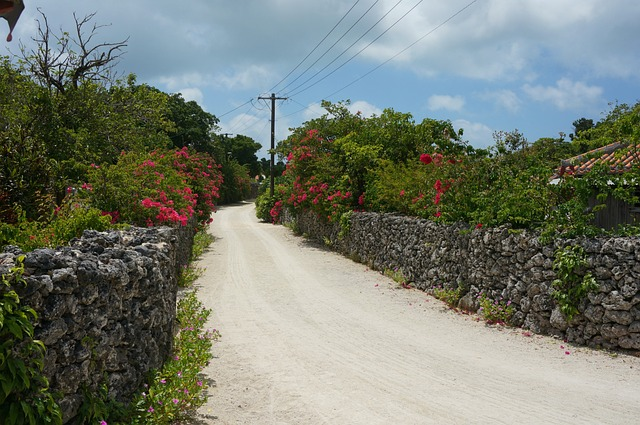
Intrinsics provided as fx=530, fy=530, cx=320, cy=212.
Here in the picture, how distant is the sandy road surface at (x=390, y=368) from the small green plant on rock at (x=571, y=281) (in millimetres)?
653

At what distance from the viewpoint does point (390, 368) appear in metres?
7.25

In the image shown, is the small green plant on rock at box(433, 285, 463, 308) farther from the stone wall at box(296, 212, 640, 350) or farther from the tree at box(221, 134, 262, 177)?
the tree at box(221, 134, 262, 177)

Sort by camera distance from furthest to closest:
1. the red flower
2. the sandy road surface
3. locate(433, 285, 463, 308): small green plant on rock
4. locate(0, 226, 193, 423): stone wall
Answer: the red flower
locate(433, 285, 463, 308): small green plant on rock
the sandy road surface
locate(0, 226, 193, 423): stone wall

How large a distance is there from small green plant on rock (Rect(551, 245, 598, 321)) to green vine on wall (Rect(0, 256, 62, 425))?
741 cm

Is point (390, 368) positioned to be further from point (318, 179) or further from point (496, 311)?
point (318, 179)

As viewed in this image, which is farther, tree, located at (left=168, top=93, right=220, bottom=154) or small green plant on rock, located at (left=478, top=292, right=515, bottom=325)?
tree, located at (left=168, top=93, right=220, bottom=154)

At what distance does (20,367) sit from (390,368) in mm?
4959

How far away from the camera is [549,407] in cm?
592

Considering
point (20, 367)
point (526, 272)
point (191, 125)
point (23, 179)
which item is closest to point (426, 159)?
point (526, 272)

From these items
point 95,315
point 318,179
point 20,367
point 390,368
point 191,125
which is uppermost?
point 191,125

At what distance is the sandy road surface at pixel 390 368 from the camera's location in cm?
574

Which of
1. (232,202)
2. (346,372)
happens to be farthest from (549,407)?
(232,202)

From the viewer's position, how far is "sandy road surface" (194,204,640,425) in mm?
5742

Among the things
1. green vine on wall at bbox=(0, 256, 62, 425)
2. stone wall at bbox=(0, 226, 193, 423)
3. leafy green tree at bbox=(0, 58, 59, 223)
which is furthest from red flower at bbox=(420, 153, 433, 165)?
green vine on wall at bbox=(0, 256, 62, 425)
